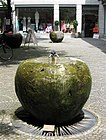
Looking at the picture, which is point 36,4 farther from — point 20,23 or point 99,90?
point 99,90

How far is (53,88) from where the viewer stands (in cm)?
520

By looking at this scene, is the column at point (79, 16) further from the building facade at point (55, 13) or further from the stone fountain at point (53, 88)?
the stone fountain at point (53, 88)

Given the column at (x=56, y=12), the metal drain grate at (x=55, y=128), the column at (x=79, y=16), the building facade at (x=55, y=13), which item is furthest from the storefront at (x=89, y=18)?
the metal drain grate at (x=55, y=128)

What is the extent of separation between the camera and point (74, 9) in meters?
34.9

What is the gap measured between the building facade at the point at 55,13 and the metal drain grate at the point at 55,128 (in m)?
29.4

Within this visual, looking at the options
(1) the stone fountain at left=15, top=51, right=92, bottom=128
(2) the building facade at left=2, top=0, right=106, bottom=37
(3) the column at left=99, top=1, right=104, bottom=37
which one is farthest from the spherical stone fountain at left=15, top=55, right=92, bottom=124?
(2) the building facade at left=2, top=0, right=106, bottom=37

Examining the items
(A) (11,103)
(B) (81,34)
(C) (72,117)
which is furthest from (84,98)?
(B) (81,34)

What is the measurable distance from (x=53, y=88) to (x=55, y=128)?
77 centimetres

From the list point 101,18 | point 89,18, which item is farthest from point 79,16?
point 101,18

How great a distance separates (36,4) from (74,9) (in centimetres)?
432

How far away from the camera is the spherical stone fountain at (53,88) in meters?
5.22

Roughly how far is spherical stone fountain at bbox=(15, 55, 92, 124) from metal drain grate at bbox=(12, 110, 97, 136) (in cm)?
16

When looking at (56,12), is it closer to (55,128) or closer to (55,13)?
(55,13)

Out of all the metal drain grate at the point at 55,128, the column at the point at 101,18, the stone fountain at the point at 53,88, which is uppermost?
the column at the point at 101,18
